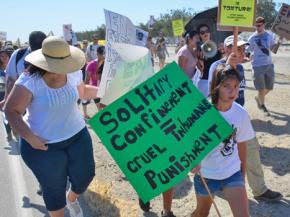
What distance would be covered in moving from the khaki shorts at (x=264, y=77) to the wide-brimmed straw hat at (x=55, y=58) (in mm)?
6506

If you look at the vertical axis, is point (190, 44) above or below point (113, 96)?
below

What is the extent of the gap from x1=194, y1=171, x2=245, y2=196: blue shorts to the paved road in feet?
5.29

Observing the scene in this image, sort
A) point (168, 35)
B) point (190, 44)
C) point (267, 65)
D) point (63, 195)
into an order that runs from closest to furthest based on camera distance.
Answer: point (63, 195)
point (190, 44)
point (267, 65)
point (168, 35)

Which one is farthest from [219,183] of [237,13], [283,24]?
[283,24]

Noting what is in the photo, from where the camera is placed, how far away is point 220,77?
3.43m

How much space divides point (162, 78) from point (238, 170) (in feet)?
2.98

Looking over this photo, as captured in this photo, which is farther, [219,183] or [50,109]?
[50,109]

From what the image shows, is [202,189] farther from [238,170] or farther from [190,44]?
[190,44]

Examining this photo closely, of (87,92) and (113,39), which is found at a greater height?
(113,39)

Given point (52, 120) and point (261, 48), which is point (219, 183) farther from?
point (261, 48)

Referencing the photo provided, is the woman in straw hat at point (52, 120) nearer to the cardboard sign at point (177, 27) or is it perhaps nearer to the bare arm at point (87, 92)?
the bare arm at point (87, 92)

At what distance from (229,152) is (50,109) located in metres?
1.41

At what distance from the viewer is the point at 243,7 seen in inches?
195

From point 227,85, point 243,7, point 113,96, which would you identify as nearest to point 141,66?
point 113,96
